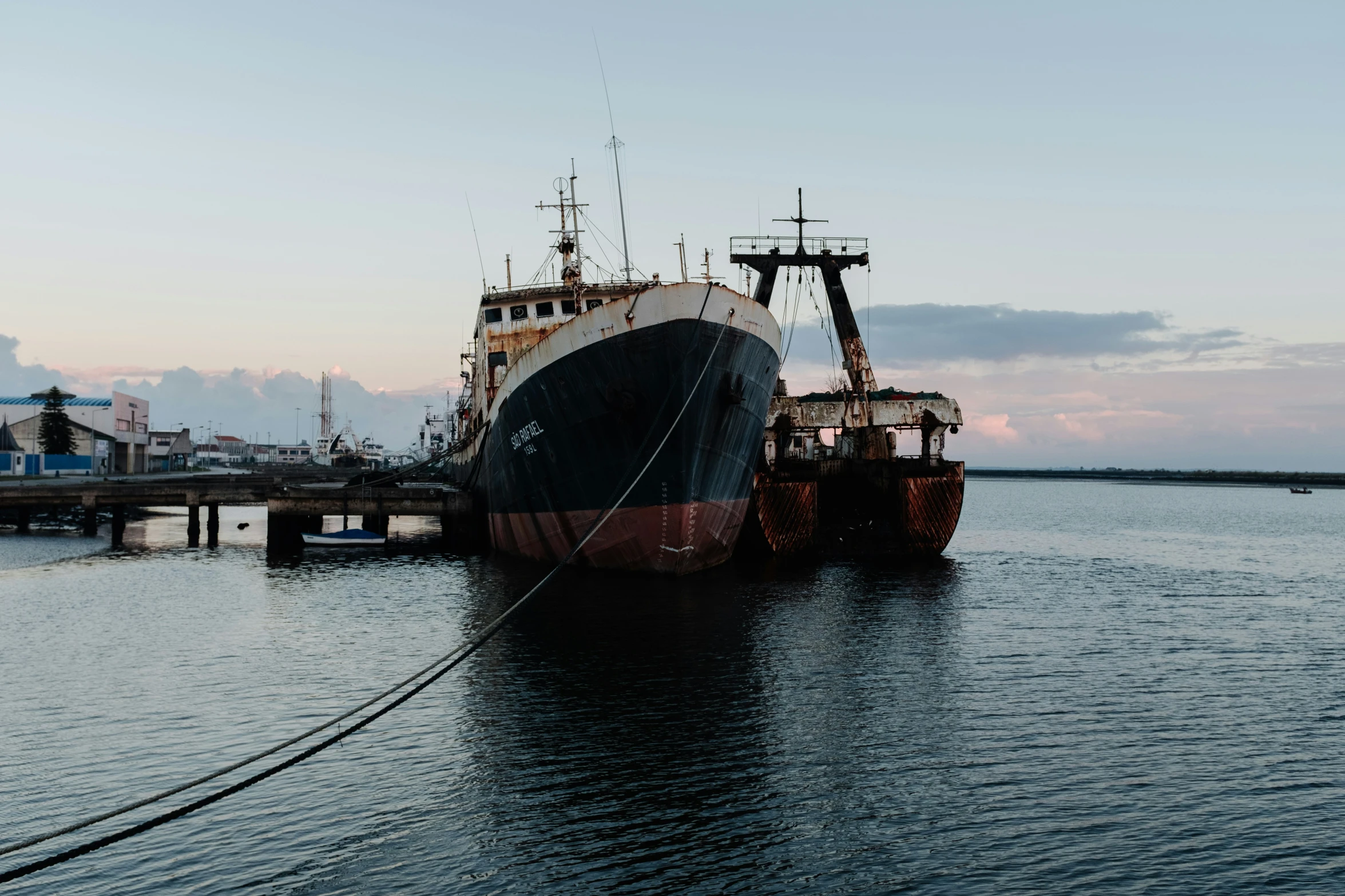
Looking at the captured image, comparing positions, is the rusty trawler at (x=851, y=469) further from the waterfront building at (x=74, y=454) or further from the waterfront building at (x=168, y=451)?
the waterfront building at (x=168, y=451)

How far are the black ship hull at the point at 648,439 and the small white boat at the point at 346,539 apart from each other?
17.4 meters

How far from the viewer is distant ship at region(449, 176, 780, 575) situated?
86.9ft

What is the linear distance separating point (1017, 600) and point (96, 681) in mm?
25892

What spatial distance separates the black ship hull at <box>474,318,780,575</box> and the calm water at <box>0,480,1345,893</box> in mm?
1740

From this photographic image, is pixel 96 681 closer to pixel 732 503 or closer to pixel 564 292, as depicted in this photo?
pixel 732 503

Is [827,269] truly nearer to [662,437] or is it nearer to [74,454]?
[662,437]

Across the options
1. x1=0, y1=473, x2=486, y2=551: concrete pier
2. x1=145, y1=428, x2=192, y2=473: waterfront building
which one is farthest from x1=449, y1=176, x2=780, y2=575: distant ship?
x1=145, y1=428, x2=192, y2=473: waterfront building

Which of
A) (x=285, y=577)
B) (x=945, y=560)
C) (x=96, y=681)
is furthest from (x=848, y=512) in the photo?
(x=96, y=681)

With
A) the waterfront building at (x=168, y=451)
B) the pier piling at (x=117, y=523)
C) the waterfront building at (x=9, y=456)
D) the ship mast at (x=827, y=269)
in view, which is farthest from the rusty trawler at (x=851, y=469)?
the waterfront building at (x=168, y=451)

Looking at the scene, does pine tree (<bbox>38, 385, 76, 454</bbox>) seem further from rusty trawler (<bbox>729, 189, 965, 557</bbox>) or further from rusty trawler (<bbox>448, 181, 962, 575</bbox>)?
rusty trawler (<bbox>729, 189, 965, 557</bbox>)

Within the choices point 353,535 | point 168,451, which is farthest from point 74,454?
point 353,535

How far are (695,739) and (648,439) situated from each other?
13.4 metres

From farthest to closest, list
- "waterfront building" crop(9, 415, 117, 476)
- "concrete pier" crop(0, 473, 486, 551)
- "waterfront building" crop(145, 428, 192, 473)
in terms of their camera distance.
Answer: "waterfront building" crop(145, 428, 192, 473) → "waterfront building" crop(9, 415, 117, 476) → "concrete pier" crop(0, 473, 486, 551)

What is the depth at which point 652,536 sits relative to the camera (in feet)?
92.2
